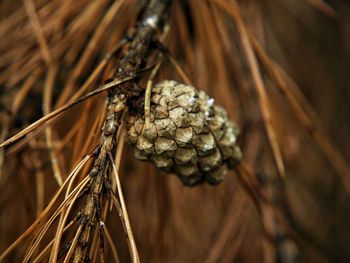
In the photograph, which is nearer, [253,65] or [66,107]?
[66,107]

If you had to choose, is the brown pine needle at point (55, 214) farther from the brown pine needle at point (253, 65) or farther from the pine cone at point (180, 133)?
the brown pine needle at point (253, 65)

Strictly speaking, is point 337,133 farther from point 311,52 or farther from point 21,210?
point 21,210

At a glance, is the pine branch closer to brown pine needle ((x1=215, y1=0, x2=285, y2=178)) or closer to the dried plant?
the dried plant

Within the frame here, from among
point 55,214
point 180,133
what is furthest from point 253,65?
point 55,214

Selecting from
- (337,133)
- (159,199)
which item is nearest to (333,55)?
(337,133)

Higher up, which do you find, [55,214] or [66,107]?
[66,107]

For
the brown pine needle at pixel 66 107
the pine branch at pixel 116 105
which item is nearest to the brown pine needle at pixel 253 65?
the pine branch at pixel 116 105

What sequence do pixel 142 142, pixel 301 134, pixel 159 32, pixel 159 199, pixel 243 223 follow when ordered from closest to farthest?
1. pixel 142 142
2. pixel 159 32
3. pixel 159 199
4. pixel 243 223
5. pixel 301 134

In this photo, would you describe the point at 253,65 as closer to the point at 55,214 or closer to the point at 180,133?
the point at 180,133
